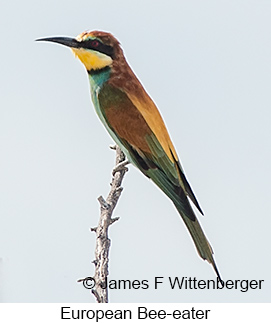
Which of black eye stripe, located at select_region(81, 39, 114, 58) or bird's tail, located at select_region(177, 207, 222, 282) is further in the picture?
black eye stripe, located at select_region(81, 39, 114, 58)

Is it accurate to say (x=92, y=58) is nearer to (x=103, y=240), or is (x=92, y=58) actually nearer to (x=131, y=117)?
(x=131, y=117)

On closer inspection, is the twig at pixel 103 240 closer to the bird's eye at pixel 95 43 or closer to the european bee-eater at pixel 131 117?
the european bee-eater at pixel 131 117

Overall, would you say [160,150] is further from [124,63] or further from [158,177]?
[124,63]

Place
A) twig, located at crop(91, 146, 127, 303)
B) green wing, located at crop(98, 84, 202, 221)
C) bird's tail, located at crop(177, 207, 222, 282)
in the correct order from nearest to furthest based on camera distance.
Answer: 1. twig, located at crop(91, 146, 127, 303)
2. bird's tail, located at crop(177, 207, 222, 282)
3. green wing, located at crop(98, 84, 202, 221)

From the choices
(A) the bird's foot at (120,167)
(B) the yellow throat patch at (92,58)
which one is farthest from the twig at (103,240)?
(B) the yellow throat patch at (92,58)

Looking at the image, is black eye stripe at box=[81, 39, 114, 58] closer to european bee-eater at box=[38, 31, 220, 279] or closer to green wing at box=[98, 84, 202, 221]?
european bee-eater at box=[38, 31, 220, 279]

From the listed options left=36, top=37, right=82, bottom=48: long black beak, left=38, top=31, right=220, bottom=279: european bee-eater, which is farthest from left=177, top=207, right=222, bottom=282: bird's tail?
left=36, top=37, right=82, bottom=48: long black beak

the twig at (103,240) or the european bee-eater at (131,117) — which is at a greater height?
the european bee-eater at (131,117)
